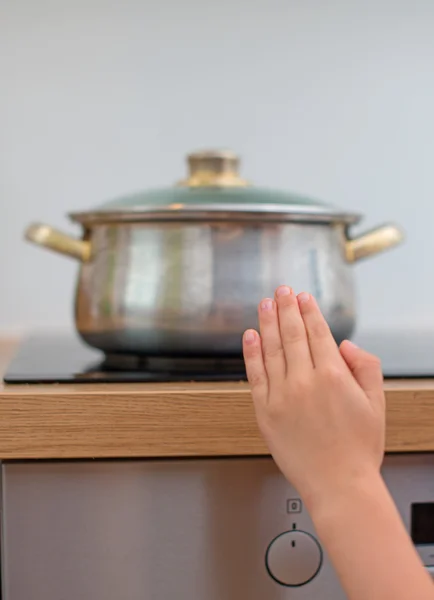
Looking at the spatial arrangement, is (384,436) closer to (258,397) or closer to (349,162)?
(258,397)

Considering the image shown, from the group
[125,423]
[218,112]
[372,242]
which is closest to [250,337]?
[125,423]

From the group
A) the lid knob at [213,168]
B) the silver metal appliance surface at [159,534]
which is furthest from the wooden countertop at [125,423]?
the lid knob at [213,168]

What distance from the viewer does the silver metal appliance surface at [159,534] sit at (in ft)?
2.26

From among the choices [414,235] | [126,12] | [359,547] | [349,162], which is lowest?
[359,547]

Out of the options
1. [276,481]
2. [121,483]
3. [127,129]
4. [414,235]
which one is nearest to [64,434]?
[121,483]

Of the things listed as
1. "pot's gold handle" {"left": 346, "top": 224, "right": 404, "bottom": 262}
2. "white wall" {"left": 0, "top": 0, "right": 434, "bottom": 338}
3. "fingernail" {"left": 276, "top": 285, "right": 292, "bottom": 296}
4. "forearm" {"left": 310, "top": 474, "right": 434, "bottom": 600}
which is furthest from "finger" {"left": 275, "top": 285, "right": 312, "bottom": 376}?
"white wall" {"left": 0, "top": 0, "right": 434, "bottom": 338}

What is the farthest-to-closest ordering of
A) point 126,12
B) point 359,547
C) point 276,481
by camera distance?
point 126,12 < point 276,481 < point 359,547

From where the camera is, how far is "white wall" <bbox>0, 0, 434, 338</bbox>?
51.9 inches

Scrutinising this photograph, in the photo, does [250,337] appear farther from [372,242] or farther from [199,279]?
[372,242]

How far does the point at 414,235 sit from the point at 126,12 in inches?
23.0

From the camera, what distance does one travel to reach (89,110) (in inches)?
52.3

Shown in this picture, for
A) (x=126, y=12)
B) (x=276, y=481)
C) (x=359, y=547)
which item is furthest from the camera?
(x=126, y=12)

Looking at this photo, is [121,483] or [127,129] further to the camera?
[127,129]

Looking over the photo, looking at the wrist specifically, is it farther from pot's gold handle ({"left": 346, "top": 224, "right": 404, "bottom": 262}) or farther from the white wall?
the white wall
